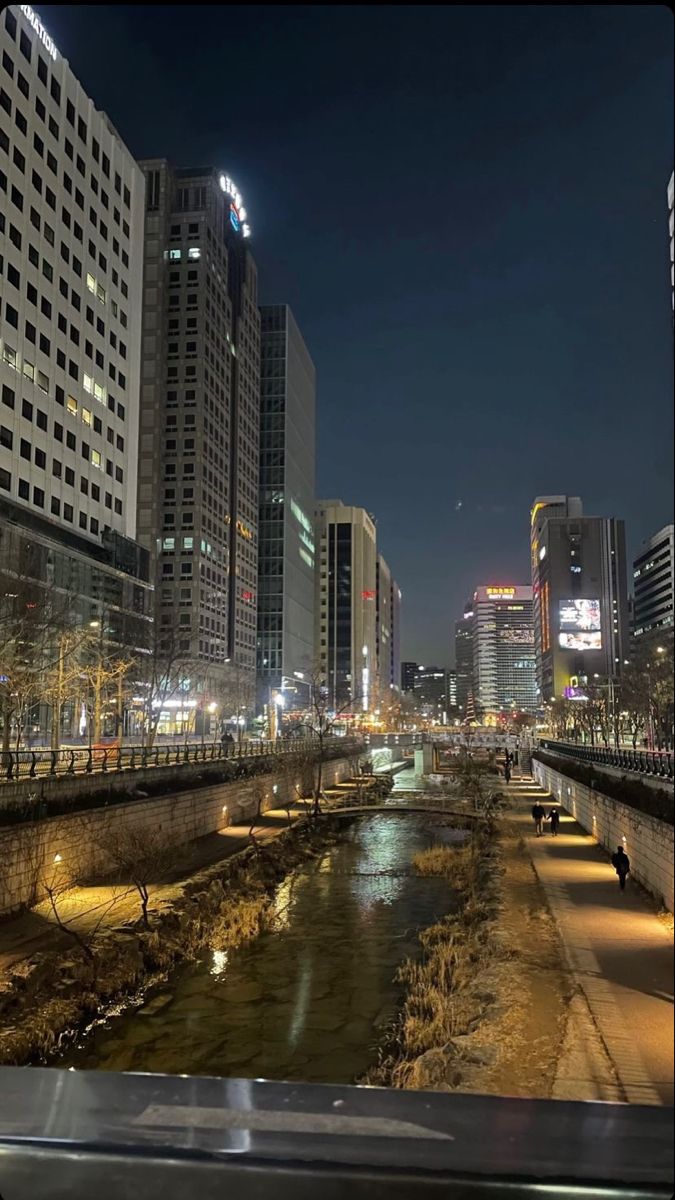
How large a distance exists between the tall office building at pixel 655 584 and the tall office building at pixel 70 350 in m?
28.7

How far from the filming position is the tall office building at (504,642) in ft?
12.2

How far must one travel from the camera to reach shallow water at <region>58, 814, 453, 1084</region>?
10.3 ft

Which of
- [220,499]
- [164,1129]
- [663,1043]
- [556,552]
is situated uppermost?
[220,499]

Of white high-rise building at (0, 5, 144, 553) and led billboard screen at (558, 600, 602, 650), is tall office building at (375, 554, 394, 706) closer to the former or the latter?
white high-rise building at (0, 5, 144, 553)

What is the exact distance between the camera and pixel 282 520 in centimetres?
10956

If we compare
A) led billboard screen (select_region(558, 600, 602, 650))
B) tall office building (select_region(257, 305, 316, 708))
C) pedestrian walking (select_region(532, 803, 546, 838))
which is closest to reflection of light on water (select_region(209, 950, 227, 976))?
pedestrian walking (select_region(532, 803, 546, 838))

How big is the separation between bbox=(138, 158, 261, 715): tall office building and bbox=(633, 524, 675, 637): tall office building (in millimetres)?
72323

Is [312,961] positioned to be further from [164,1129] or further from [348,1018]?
[164,1129]

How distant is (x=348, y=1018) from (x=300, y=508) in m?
111

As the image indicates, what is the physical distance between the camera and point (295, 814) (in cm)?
3209

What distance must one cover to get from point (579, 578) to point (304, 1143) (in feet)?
6.70

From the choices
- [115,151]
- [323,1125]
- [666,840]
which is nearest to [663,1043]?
→ [666,840]

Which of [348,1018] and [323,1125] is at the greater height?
[323,1125]

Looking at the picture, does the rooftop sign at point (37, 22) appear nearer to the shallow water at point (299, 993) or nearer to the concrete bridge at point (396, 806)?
the shallow water at point (299, 993)
